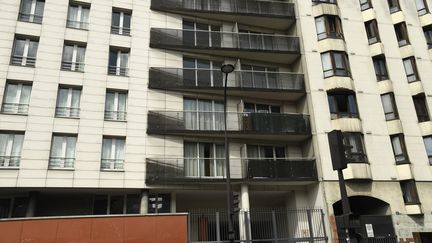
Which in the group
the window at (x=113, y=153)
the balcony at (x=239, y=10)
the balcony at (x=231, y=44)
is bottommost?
the window at (x=113, y=153)

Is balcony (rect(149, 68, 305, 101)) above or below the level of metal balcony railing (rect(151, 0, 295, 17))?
below

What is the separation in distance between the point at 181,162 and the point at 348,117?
1096 cm

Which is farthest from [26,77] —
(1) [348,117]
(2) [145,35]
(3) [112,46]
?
(1) [348,117]

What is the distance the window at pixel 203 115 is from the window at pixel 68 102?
6119 mm

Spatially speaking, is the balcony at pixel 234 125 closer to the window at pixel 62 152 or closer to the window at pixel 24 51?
the window at pixel 62 152

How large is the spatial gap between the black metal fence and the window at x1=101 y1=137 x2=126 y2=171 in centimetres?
489

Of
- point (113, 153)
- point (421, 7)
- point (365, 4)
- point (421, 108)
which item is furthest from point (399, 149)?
point (113, 153)

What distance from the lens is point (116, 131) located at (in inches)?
795

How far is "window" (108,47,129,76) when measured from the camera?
21719 mm

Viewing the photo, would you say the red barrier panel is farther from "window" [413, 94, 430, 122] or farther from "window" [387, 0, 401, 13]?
"window" [387, 0, 401, 13]

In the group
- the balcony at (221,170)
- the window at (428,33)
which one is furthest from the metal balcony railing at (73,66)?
the window at (428,33)

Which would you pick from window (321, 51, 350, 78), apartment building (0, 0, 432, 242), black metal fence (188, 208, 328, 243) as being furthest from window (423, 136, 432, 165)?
black metal fence (188, 208, 328, 243)

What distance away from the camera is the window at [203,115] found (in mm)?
21562

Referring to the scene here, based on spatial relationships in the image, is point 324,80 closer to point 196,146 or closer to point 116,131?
point 196,146
